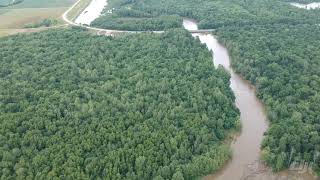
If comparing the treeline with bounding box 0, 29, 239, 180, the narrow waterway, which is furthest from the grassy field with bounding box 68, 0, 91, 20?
the narrow waterway

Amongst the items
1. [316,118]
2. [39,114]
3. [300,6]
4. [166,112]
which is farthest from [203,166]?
[300,6]

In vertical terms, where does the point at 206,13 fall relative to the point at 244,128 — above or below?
above

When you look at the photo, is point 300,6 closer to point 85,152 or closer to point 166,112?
point 166,112

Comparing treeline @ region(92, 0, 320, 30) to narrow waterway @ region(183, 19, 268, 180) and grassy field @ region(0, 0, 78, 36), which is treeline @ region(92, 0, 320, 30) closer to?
grassy field @ region(0, 0, 78, 36)

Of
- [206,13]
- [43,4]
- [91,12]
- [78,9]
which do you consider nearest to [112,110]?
[206,13]

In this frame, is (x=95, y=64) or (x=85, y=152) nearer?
(x=85, y=152)

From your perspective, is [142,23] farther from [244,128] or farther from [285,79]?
[244,128]
